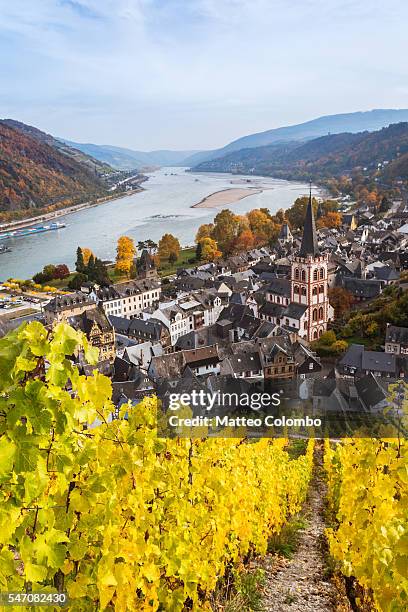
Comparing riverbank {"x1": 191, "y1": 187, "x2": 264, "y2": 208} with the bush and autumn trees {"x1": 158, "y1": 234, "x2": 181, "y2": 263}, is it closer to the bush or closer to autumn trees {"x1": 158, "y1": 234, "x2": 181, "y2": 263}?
autumn trees {"x1": 158, "y1": 234, "x2": 181, "y2": 263}

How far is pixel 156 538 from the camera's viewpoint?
17.5 ft

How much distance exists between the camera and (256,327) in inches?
1383

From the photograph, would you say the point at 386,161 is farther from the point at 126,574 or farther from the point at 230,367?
the point at 126,574

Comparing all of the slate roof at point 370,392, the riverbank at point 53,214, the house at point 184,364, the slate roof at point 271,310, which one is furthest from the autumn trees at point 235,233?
the riverbank at point 53,214

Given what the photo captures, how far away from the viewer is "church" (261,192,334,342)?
37750 mm

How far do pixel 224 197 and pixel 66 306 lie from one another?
103m

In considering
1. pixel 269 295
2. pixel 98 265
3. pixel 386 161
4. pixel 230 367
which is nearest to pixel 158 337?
pixel 230 367

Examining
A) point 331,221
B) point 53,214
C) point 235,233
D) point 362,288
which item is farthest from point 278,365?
point 53,214

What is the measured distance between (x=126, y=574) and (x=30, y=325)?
2.39 metres

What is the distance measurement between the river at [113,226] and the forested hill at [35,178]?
10.2 meters

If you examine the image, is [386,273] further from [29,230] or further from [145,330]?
[29,230]

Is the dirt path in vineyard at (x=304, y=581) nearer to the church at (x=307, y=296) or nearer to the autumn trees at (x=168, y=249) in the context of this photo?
the church at (x=307, y=296)

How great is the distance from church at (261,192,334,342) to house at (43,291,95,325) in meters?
15.1

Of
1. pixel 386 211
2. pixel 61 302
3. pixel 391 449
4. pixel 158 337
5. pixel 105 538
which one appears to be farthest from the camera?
pixel 386 211
